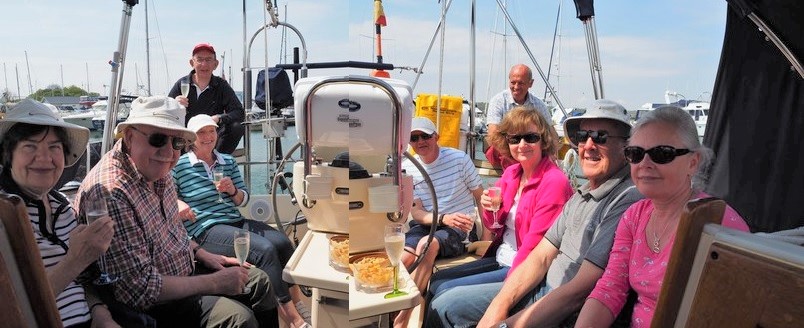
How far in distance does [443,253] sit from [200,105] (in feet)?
7.27

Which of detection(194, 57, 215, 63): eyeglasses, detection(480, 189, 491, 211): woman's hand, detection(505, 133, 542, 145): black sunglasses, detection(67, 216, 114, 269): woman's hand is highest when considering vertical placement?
detection(194, 57, 215, 63): eyeglasses

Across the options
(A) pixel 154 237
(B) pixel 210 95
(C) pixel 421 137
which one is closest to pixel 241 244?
(A) pixel 154 237

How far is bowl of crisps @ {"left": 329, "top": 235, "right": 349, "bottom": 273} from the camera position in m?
1.63

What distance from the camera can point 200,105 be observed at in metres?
3.72

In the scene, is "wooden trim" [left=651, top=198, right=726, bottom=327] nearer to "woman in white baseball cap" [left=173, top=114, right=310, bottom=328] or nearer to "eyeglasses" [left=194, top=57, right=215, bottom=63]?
"woman in white baseball cap" [left=173, top=114, right=310, bottom=328]

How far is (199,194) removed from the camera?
2.63 metres

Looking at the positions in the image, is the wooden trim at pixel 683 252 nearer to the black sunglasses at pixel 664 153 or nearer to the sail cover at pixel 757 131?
the black sunglasses at pixel 664 153

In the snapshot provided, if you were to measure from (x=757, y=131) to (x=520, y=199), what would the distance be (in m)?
1.26

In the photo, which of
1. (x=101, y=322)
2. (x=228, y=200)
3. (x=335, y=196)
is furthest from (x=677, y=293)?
(x=228, y=200)

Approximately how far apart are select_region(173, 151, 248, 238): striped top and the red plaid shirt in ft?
2.17

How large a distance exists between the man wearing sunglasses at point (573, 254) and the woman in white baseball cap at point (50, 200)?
116 cm

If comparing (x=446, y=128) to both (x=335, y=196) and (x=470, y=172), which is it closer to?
(x=470, y=172)

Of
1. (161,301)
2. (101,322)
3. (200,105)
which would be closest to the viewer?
(101,322)

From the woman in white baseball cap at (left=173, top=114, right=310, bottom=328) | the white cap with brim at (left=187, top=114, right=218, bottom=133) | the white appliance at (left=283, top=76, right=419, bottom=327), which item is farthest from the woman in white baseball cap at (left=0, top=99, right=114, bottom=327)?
the white cap with brim at (left=187, top=114, right=218, bottom=133)
